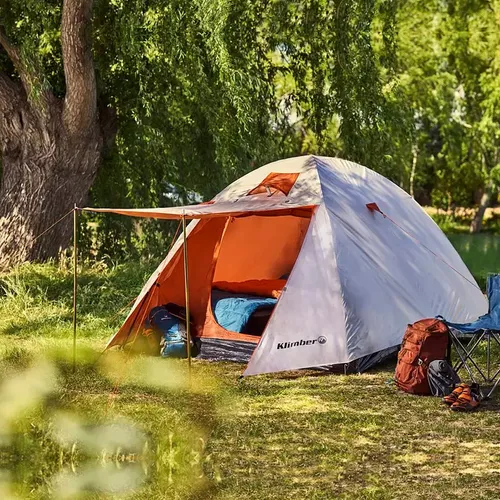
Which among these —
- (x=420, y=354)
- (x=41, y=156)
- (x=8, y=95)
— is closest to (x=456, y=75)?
(x=41, y=156)

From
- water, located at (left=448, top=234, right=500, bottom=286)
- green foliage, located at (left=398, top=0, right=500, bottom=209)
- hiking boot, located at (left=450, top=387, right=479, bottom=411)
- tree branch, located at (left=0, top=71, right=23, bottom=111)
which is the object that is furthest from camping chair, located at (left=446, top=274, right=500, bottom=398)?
green foliage, located at (left=398, top=0, right=500, bottom=209)

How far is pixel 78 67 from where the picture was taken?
34.9ft

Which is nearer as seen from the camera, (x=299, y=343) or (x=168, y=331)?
(x=299, y=343)

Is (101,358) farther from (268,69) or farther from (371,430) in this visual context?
(268,69)

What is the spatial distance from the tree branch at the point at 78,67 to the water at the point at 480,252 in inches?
222

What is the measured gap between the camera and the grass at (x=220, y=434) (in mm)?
4676

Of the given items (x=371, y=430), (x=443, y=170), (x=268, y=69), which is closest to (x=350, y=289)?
(x=371, y=430)

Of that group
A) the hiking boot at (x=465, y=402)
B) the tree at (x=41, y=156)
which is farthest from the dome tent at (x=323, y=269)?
the tree at (x=41, y=156)

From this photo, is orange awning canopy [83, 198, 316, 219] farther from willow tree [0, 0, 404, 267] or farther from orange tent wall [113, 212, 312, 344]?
willow tree [0, 0, 404, 267]

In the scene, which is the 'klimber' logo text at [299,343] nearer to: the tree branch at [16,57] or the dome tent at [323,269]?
the dome tent at [323,269]

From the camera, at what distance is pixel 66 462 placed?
508cm

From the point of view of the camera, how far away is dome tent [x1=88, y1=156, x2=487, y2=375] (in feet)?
23.2

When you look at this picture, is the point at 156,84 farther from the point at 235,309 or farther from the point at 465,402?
the point at 465,402

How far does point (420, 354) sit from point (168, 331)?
2.13 metres
